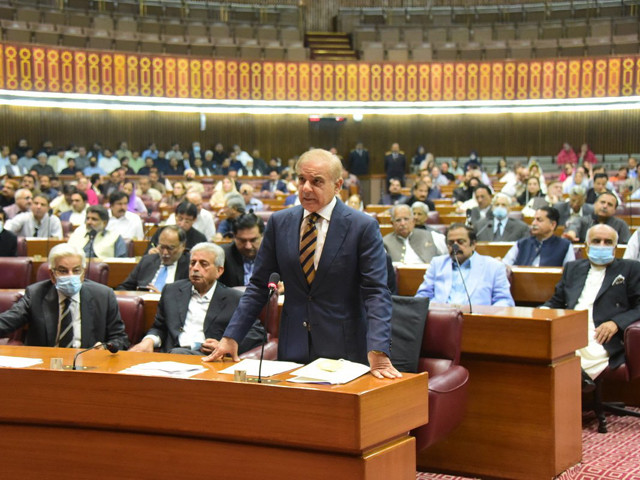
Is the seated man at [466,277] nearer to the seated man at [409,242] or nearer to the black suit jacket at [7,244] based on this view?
the seated man at [409,242]

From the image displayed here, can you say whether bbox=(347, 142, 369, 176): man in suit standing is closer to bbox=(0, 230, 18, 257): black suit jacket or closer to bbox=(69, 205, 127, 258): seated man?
bbox=(69, 205, 127, 258): seated man

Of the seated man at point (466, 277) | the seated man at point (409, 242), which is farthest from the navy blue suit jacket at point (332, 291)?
the seated man at point (409, 242)

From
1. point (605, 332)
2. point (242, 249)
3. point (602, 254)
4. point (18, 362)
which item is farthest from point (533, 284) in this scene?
point (18, 362)

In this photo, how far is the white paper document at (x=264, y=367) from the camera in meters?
2.44

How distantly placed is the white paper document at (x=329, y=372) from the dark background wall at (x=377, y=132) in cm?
1478

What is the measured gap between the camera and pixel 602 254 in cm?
420

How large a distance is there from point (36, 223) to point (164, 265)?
310cm

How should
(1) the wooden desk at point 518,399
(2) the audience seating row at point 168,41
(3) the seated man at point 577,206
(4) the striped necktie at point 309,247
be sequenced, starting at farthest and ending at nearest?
(2) the audience seating row at point 168,41 < (3) the seated man at point 577,206 < (1) the wooden desk at point 518,399 < (4) the striped necktie at point 309,247

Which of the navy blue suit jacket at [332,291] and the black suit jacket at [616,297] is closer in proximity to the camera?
the navy blue suit jacket at [332,291]

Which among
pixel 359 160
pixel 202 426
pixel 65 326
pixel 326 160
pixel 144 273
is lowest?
pixel 202 426

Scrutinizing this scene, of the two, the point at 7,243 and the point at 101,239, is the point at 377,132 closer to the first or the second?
the point at 101,239

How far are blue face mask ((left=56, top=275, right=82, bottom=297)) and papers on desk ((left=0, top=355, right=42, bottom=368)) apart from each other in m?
0.77

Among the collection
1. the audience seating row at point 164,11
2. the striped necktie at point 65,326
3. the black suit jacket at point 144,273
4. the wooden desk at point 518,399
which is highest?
the audience seating row at point 164,11

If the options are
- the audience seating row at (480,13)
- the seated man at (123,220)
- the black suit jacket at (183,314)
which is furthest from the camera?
the audience seating row at (480,13)
